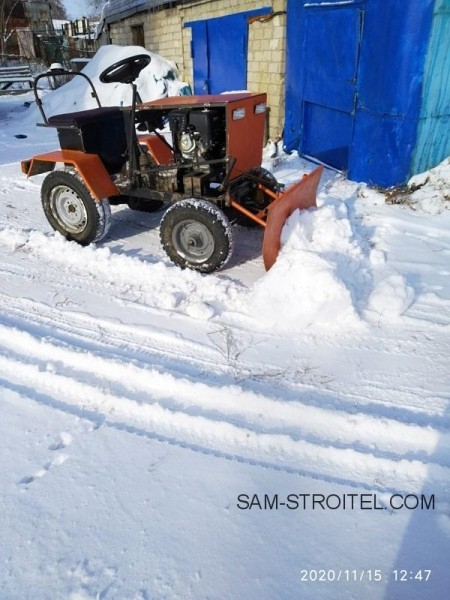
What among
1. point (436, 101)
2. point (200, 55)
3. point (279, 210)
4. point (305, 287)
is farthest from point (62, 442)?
point (200, 55)

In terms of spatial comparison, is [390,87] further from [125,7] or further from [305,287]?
[125,7]

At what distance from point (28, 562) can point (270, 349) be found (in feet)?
5.76

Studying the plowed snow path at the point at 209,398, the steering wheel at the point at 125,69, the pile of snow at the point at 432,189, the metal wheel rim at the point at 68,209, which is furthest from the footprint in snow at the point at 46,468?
the pile of snow at the point at 432,189

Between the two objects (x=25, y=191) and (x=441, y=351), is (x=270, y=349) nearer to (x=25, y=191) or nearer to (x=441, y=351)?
(x=441, y=351)

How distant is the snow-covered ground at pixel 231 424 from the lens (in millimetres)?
1728

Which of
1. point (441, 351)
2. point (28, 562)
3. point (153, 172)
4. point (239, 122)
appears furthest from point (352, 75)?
point (28, 562)

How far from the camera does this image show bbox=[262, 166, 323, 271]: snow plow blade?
3.36 meters

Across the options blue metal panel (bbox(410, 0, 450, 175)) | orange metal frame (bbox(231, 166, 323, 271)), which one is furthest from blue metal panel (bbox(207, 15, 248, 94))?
orange metal frame (bbox(231, 166, 323, 271))

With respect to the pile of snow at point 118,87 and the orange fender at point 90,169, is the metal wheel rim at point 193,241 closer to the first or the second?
the orange fender at point 90,169

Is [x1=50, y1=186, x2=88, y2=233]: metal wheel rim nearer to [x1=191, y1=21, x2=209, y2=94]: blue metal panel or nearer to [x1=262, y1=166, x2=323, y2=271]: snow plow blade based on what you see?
[x1=262, y1=166, x2=323, y2=271]: snow plow blade

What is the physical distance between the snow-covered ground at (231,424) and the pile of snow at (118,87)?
8.38 metres

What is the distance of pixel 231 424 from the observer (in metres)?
2.32

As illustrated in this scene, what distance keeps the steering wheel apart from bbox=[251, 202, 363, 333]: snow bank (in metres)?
1.89

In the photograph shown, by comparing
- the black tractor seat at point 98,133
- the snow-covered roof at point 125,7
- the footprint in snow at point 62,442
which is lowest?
the footprint in snow at point 62,442
